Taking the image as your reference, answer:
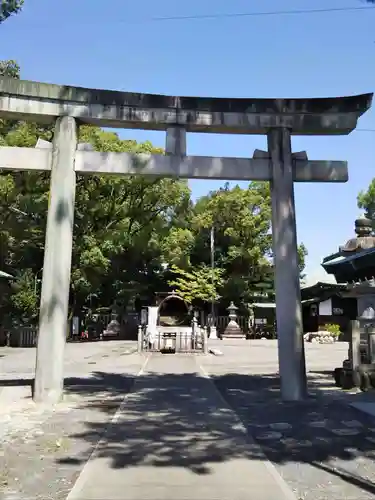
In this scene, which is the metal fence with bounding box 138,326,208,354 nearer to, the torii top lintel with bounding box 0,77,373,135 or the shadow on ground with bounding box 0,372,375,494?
the shadow on ground with bounding box 0,372,375,494

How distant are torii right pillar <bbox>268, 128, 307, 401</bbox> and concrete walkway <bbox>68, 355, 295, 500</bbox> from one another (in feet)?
4.88

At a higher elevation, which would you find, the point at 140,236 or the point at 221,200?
the point at 221,200

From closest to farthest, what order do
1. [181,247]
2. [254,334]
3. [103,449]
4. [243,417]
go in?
[103,449]
[243,417]
[254,334]
[181,247]

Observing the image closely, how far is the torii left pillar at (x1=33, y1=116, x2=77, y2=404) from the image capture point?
29.3 ft

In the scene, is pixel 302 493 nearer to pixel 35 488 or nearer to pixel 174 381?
pixel 35 488

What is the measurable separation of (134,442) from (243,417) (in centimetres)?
227

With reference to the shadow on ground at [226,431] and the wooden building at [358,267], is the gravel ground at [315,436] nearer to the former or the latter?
the shadow on ground at [226,431]

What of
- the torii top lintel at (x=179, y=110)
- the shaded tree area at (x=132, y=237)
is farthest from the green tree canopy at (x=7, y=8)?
the shaded tree area at (x=132, y=237)

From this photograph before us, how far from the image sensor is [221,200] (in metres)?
40.1

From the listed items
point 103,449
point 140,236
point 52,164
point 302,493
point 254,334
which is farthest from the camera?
point 254,334

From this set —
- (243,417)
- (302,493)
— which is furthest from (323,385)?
(302,493)

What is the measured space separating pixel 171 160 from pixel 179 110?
1028mm

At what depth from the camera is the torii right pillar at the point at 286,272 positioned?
9398 millimetres

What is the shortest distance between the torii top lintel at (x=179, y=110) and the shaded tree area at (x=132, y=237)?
14.5m
